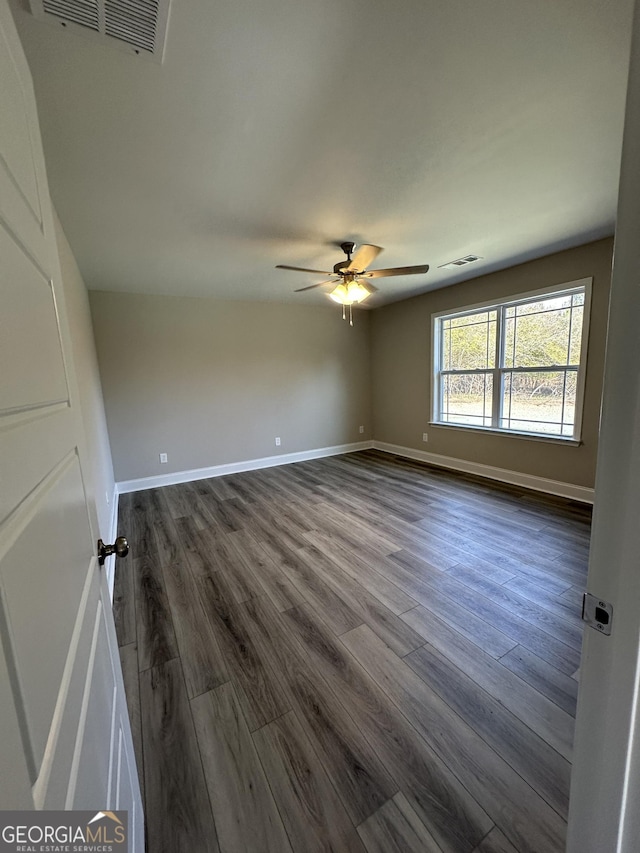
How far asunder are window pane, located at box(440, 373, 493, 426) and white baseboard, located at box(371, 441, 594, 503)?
559mm

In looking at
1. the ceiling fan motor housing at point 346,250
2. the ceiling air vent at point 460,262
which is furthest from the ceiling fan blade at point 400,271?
the ceiling air vent at point 460,262

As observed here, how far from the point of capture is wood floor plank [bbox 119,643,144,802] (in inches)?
48.8

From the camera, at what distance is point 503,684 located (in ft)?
4.85

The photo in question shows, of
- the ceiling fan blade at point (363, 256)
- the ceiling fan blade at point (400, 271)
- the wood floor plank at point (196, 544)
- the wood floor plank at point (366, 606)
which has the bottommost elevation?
the wood floor plank at point (366, 606)

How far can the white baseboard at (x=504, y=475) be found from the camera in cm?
345

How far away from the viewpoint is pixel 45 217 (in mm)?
829

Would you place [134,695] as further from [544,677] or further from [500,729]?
[544,677]

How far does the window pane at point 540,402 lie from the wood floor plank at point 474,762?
3158mm

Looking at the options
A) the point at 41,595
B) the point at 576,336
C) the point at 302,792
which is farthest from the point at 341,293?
the point at 302,792

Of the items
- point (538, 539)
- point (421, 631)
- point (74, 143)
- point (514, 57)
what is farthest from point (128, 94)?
point (538, 539)

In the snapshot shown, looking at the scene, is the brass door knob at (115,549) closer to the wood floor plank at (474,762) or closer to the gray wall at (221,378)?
the wood floor plank at (474,762)

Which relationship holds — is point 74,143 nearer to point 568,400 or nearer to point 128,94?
point 128,94

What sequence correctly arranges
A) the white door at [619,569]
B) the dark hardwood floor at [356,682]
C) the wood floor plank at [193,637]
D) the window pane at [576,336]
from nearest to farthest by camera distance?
the white door at [619,569] → the dark hardwood floor at [356,682] → the wood floor plank at [193,637] → the window pane at [576,336]

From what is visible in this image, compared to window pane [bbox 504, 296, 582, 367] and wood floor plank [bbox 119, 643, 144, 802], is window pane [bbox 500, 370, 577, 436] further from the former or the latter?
wood floor plank [bbox 119, 643, 144, 802]
